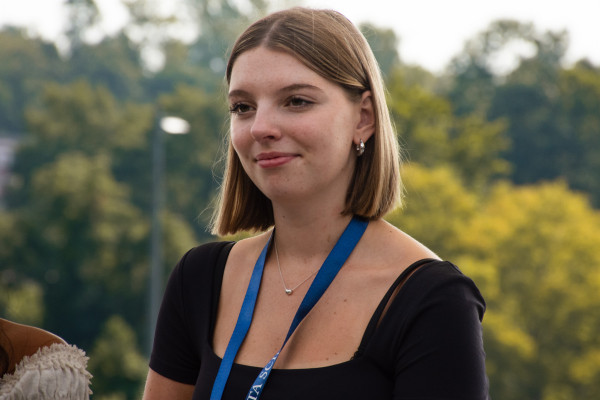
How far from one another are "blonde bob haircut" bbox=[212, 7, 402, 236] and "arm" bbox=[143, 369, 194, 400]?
551 mm

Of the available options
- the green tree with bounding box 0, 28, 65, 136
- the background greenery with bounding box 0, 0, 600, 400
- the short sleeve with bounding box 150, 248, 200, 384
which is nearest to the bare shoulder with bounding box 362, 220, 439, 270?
the short sleeve with bounding box 150, 248, 200, 384

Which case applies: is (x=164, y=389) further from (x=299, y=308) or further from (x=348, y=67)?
(x=348, y=67)

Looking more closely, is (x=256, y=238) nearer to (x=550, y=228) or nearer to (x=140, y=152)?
(x=550, y=228)

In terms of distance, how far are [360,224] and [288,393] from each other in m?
0.44

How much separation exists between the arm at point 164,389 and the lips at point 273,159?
612 millimetres

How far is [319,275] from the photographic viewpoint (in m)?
2.26

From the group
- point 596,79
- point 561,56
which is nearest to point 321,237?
point 596,79

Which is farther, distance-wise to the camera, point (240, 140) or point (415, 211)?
point (415, 211)

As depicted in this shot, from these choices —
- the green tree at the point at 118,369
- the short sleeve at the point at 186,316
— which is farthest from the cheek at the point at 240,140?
the green tree at the point at 118,369

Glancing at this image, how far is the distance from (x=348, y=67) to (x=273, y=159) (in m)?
0.26

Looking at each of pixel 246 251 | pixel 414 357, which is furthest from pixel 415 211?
pixel 414 357

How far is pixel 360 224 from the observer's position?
2342 millimetres

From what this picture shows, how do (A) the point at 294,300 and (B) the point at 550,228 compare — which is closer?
(A) the point at 294,300

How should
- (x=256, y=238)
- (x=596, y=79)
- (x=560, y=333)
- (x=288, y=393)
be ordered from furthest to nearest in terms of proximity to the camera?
(x=596, y=79) < (x=560, y=333) < (x=256, y=238) < (x=288, y=393)
